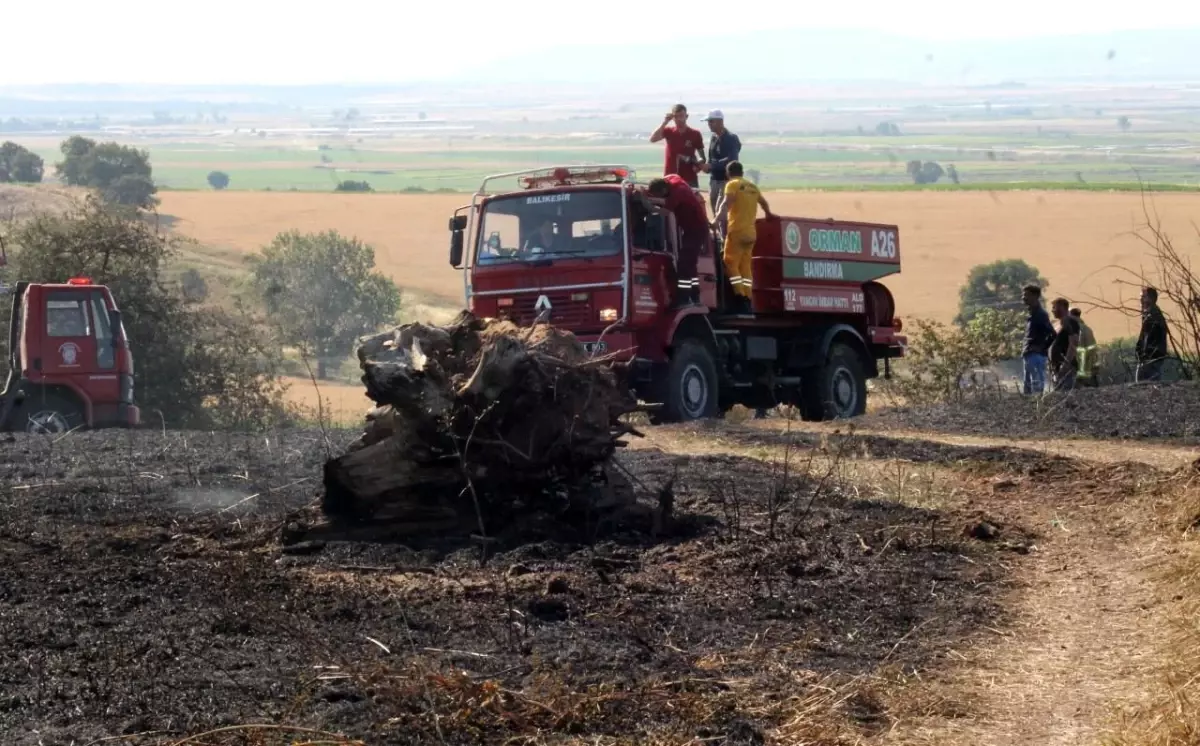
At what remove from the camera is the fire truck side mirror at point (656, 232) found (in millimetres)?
16672

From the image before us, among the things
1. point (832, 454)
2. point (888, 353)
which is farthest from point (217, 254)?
point (832, 454)

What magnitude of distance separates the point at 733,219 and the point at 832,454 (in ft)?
13.4

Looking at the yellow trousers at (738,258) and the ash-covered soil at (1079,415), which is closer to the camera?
the ash-covered soil at (1079,415)

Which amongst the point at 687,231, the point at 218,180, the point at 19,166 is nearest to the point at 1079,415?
the point at 687,231

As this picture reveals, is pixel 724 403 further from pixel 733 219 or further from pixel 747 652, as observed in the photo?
pixel 747 652

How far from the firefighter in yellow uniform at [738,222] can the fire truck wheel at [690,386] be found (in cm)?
85

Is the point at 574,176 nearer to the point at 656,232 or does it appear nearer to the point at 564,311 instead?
the point at 656,232

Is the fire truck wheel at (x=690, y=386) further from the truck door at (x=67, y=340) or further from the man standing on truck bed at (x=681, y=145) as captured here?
the truck door at (x=67, y=340)

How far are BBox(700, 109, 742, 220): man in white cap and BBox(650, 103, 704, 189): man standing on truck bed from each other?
147 mm

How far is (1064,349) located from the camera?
65.0 ft

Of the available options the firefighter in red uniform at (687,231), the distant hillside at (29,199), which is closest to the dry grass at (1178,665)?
the firefighter in red uniform at (687,231)

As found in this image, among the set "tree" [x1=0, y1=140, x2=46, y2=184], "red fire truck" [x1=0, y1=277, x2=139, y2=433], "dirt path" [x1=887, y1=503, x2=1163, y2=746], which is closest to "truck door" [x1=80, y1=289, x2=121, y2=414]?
"red fire truck" [x1=0, y1=277, x2=139, y2=433]

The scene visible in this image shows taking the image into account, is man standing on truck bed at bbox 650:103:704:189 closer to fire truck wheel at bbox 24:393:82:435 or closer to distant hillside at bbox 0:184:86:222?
fire truck wheel at bbox 24:393:82:435

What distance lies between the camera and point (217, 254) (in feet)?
223
